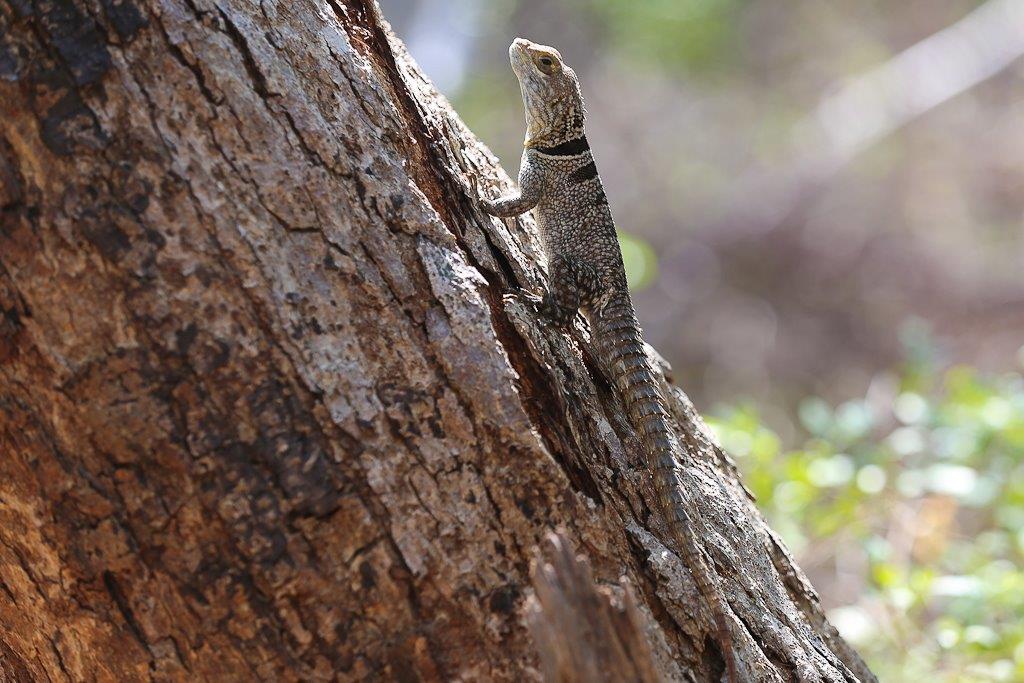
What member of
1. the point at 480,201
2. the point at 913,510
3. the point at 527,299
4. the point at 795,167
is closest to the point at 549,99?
the point at 480,201

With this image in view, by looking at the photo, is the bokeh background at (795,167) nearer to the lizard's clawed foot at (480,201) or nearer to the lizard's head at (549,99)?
the lizard's head at (549,99)

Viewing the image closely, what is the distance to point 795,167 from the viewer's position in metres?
11.2

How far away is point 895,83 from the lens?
432 inches

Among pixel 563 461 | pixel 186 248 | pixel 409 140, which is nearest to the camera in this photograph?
pixel 186 248

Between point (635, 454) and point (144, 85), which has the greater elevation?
point (635, 454)

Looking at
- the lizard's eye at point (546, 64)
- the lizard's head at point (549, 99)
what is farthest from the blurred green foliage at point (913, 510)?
the lizard's eye at point (546, 64)

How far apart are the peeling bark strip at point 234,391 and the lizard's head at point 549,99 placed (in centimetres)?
188

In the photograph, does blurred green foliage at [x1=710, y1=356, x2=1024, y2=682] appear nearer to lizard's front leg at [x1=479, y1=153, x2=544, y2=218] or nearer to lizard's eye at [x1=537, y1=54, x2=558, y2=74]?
lizard's front leg at [x1=479, y1=153, x2=544, y2=218]

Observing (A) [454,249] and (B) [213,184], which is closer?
(B) [213,184]

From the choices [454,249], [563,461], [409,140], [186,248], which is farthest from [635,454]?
[186,248]

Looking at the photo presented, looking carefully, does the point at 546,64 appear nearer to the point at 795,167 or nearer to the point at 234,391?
the point at 234,391

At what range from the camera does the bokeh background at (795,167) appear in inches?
398

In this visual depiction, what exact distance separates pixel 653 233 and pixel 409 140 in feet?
31.7

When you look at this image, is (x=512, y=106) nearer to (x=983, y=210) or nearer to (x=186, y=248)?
(x=983, y=210)
